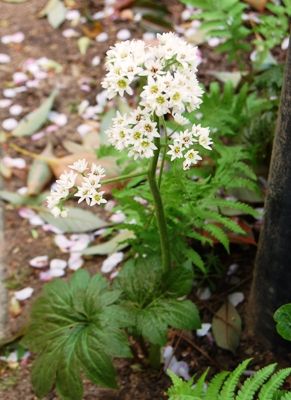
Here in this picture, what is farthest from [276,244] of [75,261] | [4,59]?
[4,59]

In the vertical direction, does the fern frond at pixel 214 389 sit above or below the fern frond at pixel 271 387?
below

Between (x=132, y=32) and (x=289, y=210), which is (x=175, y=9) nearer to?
(x=132, y=32)

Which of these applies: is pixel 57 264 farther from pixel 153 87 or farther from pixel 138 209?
pixel 153 87

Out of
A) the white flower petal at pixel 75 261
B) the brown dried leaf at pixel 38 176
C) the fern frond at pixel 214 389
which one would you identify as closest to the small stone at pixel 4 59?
the brown dried leaf at pixel 38 176

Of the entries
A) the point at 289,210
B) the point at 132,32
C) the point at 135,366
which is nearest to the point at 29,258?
the point at 135,366

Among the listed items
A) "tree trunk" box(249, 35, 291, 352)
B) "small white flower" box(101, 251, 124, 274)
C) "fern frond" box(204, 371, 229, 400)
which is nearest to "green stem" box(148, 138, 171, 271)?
"tree trunk" box(249, 35, 291, 352)

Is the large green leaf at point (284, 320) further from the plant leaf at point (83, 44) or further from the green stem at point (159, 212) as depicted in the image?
the plant leaf at point (83, 44)

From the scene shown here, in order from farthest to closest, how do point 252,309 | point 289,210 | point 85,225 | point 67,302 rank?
1. point 85,225
2. point 252,309
3. point 67,302
4. point 289,210

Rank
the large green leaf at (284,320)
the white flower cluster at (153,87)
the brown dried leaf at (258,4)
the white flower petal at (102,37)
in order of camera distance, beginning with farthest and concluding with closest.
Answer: the white flower petal at (102,37)
the brown dried leaf at (258,4)
the large green leaf at (284,320)
the white flower cluster at (153,87)
